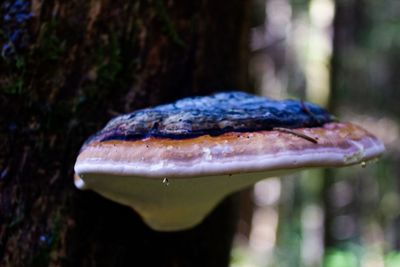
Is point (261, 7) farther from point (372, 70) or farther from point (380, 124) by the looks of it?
point (372, 70)

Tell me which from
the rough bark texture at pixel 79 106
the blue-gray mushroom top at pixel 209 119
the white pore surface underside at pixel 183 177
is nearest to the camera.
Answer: the white pore surface underside at pixel 183 177

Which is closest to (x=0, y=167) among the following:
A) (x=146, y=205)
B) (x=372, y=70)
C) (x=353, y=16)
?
(x=146, y=205)

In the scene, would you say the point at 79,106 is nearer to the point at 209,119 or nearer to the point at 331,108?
the point at 209,119

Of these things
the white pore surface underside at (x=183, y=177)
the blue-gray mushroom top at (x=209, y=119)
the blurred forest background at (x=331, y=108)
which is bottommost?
the blurred forest background at (x=331, y=108)

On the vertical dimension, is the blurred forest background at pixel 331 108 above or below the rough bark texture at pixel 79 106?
below

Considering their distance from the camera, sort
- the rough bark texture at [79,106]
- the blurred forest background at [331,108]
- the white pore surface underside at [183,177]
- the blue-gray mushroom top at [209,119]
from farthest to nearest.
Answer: the blurred forest background at [331,108] → the rough bark texture at [79,106] → the blue-gray mushroom top at [209,119] → the white pore surface underside at [183,177]

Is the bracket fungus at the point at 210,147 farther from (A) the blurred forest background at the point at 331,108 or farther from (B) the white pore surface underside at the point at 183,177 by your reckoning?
(A) the blurred forest background at the point at 331,108

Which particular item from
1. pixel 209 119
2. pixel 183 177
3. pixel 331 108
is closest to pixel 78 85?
pixel 209 119

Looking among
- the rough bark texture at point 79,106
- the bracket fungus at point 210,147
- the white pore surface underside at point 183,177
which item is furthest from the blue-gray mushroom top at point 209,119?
the rough bark texture at point 79,106
